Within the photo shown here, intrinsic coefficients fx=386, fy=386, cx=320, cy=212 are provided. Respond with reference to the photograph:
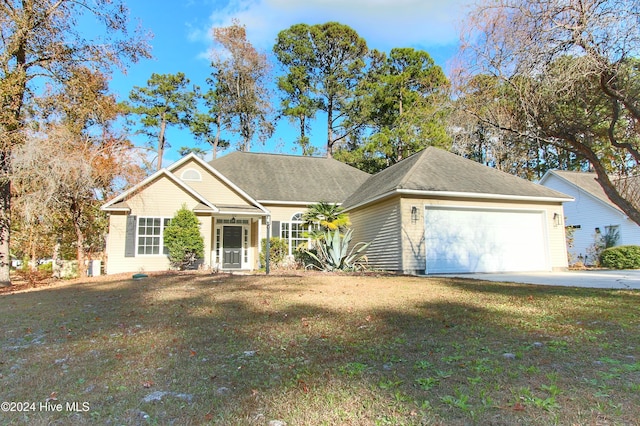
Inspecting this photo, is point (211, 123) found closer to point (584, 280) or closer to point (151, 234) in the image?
point (151, 234)

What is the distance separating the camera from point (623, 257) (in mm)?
16125

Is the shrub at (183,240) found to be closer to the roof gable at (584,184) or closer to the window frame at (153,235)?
the window frame at (153,235)

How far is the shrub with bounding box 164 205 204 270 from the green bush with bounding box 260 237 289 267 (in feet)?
8.92

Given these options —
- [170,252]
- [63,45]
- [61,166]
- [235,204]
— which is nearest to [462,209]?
[235,204]

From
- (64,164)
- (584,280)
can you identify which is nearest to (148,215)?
(64,164)

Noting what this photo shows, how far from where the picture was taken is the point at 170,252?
13.8 m

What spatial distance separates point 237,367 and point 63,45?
13.1m

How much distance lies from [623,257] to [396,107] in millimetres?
16865

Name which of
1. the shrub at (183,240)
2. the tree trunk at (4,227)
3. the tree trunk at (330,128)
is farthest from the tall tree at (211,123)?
the tree trunk at (4,227)

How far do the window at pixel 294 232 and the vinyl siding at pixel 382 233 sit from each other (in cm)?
261

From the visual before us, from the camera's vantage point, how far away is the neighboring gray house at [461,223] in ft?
41.3

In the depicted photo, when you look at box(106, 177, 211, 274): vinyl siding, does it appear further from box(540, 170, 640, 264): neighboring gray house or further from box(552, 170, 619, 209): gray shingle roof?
box(552, 170, 619, 209): gray shingle roof

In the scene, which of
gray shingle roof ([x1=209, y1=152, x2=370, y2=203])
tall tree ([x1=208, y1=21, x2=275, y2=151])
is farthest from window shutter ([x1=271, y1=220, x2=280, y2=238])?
tall tree ([x1=208, y1=21, x2=275, y2=151])

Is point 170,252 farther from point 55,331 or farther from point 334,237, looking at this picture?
point 55,331
